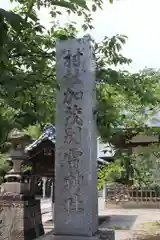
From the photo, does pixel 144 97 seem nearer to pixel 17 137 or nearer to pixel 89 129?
pixel 89 129

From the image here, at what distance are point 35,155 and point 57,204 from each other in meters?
5.49

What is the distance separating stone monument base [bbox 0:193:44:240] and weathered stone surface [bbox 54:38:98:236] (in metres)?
3.60

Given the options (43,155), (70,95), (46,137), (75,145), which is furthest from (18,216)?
(70,95)

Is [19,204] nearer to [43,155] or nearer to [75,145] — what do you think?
[43,155]

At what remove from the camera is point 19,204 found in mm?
8180

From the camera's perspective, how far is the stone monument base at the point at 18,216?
792 cm

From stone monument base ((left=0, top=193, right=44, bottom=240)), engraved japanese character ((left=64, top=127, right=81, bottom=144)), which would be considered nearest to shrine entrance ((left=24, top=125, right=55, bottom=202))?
stone monument base ((left=0, top=193, right=44, bottom=240))

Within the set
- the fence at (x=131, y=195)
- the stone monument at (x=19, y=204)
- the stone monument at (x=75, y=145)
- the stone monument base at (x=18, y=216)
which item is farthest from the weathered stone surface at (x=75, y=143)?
the fence at (x=131, y=195)

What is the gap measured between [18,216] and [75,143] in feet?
13.7

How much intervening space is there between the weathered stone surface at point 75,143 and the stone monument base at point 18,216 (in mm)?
3600

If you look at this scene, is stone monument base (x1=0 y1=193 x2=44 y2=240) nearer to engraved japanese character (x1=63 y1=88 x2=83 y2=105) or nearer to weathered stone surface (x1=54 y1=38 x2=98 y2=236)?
weathered stone surface (x1=54 y1=38 x2=98 y2=236)

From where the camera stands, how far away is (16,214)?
8086 mm

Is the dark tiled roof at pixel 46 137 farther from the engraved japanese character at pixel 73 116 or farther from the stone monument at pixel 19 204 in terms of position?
the engraved japanese character at pixel 73 116

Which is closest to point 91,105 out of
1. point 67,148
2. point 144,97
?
point 67,148
